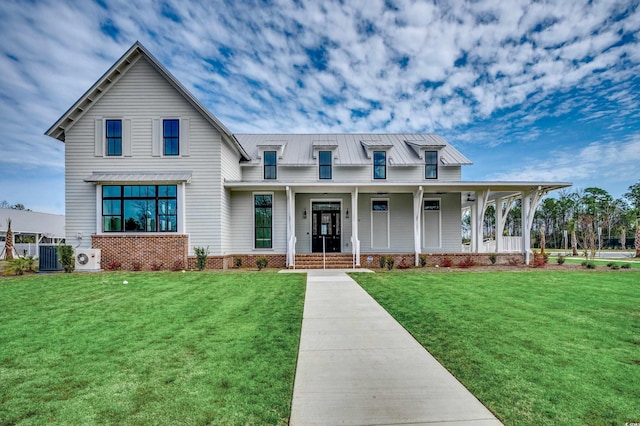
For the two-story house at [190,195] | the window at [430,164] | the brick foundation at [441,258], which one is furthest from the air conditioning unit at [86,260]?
the window at [430,164]

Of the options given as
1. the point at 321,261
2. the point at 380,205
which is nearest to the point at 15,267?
the point at 321,261

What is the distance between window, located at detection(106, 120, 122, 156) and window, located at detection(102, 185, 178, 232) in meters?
1.65

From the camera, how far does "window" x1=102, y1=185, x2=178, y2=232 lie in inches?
543

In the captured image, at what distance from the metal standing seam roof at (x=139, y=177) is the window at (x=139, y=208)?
438mm

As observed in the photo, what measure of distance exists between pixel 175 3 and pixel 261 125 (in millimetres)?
22506

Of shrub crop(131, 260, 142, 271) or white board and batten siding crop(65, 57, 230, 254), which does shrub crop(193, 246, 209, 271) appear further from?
shrub crop(131, 260, 142, 271)

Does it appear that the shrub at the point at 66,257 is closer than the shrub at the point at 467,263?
Yes

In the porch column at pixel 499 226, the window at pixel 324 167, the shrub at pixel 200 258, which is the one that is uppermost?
the window at pixel 324 167

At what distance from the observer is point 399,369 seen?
367cm

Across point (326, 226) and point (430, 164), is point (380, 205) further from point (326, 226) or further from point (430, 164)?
point (430, 164)

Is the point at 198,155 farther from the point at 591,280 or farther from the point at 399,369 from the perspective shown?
the point at 591,280

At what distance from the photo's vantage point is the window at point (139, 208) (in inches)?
543

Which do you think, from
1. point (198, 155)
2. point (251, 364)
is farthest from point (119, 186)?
point (251, 364)

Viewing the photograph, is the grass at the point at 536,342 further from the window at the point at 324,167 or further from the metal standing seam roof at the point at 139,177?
the metal standing seam roof at the point at 139,177
